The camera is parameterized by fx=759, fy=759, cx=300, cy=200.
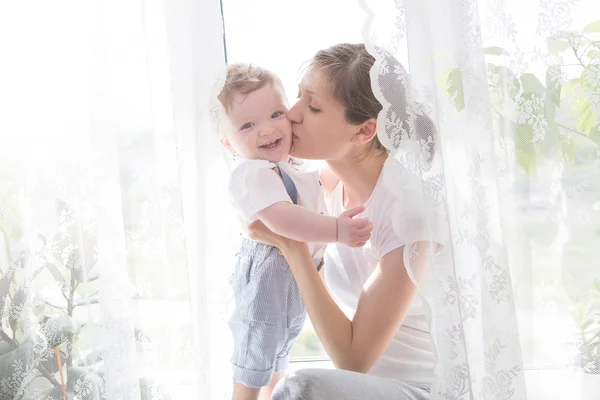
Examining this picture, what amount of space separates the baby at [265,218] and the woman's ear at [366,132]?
0.15 meters

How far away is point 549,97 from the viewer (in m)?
1.40

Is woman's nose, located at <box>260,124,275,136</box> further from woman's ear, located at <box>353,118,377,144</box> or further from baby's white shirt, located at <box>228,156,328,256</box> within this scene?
woman's ear, located at <box>353,118,377,144</box>

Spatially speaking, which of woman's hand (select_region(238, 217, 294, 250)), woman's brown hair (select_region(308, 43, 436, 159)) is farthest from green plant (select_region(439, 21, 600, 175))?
woman's hand (select_region(238, 217, 294, 250))

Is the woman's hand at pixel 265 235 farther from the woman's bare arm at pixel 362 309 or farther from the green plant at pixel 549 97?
the green plant at pixel 549 97

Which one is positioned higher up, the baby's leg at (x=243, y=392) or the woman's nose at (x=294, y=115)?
the woman's nose at (x=294, y=115)

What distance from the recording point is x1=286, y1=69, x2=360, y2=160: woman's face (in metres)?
1.60

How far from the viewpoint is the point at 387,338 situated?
1.56m

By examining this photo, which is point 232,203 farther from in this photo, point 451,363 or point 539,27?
point 539,27

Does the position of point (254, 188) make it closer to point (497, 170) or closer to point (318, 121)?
point (318, 121)

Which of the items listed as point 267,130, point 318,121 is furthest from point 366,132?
point 267,130

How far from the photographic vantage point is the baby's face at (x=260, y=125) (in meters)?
1.56

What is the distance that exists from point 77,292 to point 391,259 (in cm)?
73

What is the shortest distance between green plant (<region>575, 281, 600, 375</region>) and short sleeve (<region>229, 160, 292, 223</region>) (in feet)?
2.00

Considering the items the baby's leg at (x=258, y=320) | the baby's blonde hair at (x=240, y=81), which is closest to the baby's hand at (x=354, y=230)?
the baby's leg at (x=258, y=320)
